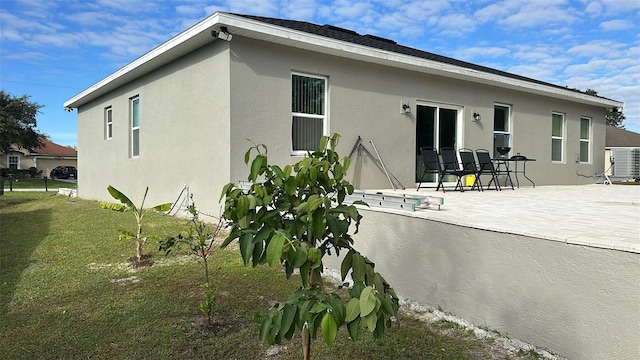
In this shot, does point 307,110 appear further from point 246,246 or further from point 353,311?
point 353,311

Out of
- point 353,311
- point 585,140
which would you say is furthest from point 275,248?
point 585,140

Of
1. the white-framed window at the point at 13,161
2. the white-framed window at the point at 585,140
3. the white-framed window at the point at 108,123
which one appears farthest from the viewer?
the white-framed window at the point at 13,161

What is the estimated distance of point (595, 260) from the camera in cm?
235

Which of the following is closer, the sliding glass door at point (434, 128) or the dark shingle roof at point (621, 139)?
the sliding glass door at point (434, 128)

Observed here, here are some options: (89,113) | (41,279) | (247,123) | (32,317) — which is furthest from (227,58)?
(89,113)

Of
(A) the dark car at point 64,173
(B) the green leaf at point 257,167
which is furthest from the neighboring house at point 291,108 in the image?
(A) the dark car at point 64,173

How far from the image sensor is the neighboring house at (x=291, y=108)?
6.80 m

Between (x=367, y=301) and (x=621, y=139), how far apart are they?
35.9 m

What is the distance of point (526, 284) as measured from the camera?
Result: 8.78 ft

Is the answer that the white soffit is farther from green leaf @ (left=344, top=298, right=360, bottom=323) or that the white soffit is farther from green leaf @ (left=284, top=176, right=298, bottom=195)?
green leaf @ (left=344, top=298, right=360, bottom=323)

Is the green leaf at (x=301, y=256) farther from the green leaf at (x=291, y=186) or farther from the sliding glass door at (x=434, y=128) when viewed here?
the sliding glass door at (x=434, y=128)

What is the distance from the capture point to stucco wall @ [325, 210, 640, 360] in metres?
2.24

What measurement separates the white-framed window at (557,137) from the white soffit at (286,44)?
920 mm

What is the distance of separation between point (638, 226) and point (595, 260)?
160cm
